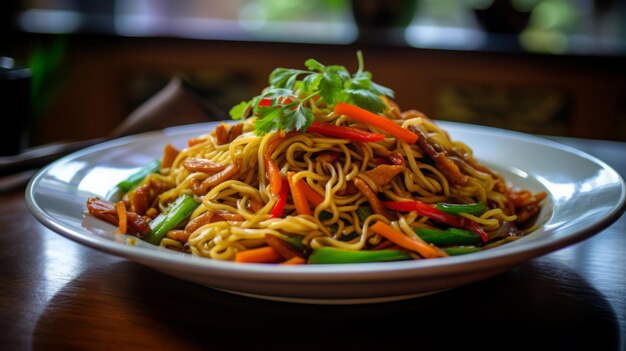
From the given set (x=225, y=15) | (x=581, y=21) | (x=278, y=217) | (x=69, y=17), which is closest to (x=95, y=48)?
(x=69, y=17)

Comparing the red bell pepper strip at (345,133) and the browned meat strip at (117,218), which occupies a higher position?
the red bell pepper strip at (345,133)

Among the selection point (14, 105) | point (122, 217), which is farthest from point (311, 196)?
point (14, 105)

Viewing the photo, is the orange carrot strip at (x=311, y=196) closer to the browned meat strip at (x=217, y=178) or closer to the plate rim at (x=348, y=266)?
the browned meat strip at (x=217, y=178)

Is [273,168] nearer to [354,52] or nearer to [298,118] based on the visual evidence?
[298,118]

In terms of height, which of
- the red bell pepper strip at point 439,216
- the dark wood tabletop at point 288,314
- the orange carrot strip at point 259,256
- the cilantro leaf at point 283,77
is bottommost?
the dark wood tabletop at point 288,314

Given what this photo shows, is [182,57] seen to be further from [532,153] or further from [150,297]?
[150,297]

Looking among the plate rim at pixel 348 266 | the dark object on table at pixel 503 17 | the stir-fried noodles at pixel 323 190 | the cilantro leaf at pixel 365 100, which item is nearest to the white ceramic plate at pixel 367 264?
the plate rim at pixel 348 266

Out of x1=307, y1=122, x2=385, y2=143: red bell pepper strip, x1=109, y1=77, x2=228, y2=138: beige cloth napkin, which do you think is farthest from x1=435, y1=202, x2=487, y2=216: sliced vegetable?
x1=109, y1=77, x2=228, y2=138: beige cloth napkin
